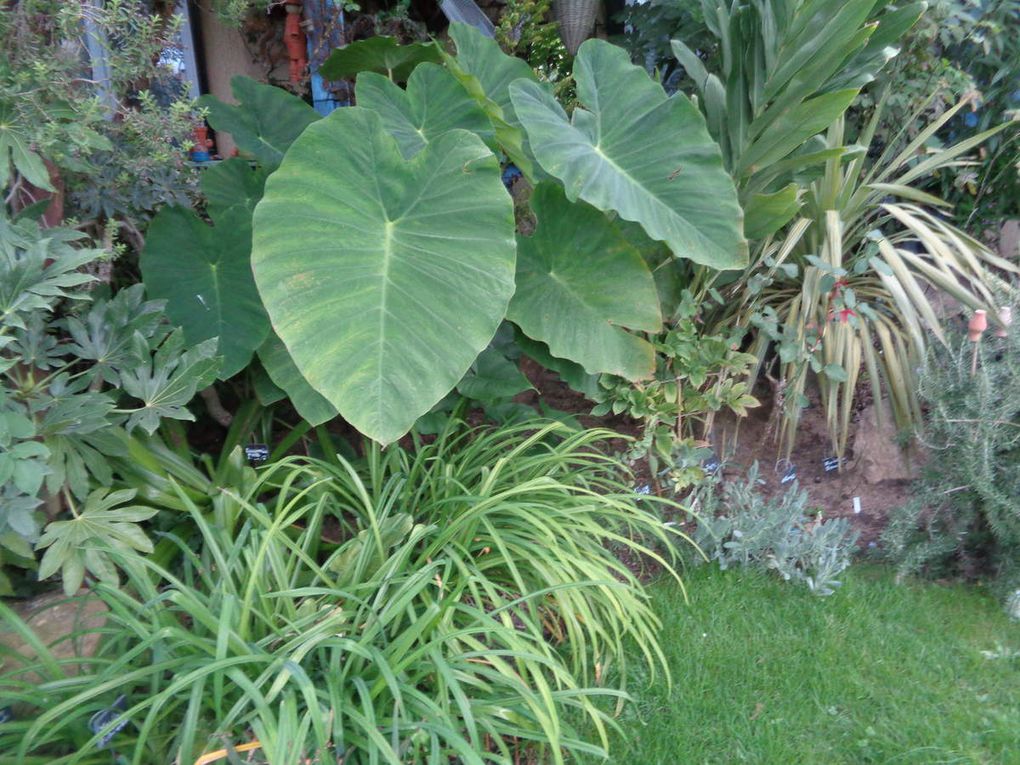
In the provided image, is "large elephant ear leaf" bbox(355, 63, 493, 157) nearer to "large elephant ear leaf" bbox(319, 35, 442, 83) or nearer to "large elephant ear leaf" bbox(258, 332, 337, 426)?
"large elephant ear leaf" bbox(319, 35, 442, 83)

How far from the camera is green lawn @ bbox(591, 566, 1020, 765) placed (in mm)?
1436

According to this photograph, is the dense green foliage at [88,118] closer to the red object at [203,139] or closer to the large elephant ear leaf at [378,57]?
the large elephant ear leaf at [378,57]

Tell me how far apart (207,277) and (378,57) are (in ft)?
3.13

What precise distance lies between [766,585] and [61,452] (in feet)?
5.80

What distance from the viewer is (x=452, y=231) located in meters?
1.64

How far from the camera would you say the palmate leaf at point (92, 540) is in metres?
1.41

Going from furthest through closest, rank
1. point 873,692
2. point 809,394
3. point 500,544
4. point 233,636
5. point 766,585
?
point 809,394 → point 766,585 → point 873,692 → point 500,544 → point 233,636

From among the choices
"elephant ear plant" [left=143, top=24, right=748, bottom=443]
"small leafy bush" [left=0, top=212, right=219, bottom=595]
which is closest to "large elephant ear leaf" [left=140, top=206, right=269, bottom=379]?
"elephant ear plant" [left=143, top=24, right=748, bottom=443]

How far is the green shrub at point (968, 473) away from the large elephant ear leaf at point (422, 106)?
1.44m

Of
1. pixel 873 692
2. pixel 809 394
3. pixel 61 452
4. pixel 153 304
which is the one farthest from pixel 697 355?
pixel 61 452

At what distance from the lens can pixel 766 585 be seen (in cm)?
195

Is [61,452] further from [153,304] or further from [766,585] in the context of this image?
[766,585]

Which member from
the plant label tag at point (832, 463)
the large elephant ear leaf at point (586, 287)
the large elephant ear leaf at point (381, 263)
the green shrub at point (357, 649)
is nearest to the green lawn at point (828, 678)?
the green shrub at point (357, 649)

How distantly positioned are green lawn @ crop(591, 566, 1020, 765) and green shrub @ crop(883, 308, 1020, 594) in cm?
11
